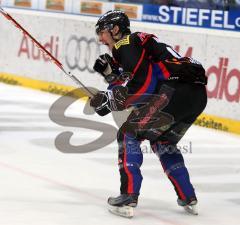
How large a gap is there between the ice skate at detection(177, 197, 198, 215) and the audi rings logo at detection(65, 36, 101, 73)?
24.7 ft

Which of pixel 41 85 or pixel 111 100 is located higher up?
pixel 111 100

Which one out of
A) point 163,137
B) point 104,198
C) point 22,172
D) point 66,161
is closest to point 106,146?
point 66,161

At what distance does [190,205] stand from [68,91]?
319 inches

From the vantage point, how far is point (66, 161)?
8.45m

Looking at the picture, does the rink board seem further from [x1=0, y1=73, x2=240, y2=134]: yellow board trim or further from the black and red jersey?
the black and red jersey

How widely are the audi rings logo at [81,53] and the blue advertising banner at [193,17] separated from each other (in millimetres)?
1139

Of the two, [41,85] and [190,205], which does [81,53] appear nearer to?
[41,85]

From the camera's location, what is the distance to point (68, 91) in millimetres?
14172

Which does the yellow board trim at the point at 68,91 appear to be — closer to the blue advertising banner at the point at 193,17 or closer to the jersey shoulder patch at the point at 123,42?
the blue advertising banner at the point at 193,17

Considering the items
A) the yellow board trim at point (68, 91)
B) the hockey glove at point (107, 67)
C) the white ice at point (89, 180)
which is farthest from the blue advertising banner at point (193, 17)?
the hockey glove at point (107, 67)

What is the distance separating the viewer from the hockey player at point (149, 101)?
6000 millimetres

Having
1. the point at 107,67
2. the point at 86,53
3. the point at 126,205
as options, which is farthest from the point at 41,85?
the point at 126,205

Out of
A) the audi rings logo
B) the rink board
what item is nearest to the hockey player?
the rink board

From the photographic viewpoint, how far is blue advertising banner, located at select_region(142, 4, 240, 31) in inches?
457
